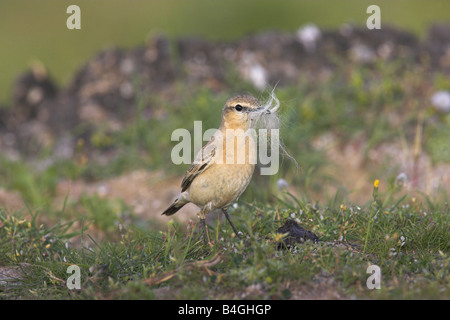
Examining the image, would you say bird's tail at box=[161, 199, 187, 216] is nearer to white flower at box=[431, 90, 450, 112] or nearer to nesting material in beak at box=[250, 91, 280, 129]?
nesting material in beak at box=[250, 91, 280, 129]

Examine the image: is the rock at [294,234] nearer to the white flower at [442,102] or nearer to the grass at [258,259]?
the grass at [258,259]

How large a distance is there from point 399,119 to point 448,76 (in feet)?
4.59

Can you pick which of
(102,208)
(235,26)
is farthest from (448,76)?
(235,26)

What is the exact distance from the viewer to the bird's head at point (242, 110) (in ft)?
19.7

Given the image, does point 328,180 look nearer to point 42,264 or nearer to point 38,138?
point 42,264

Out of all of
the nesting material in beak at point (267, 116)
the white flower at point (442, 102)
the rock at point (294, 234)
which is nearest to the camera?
the rock at point (294, 234)

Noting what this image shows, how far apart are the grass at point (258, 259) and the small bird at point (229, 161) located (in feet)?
0.89

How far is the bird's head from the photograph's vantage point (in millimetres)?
6000

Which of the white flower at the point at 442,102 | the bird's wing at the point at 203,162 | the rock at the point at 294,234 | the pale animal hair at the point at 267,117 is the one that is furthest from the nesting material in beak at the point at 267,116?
the white flower at the point at 442,102

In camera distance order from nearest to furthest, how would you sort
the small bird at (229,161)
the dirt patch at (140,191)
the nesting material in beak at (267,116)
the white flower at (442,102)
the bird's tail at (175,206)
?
the small bird at (229,161) → the nesting material in beak at (267,116) → the bird's tail at (175,206) → the dirt patch at (140,191) → the white flower at (442,102)

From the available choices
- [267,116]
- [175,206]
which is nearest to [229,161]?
[267,116]

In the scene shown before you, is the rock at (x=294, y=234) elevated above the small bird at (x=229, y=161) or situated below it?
below

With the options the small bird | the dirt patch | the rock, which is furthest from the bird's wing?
the dirt patch

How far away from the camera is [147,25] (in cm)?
1870
